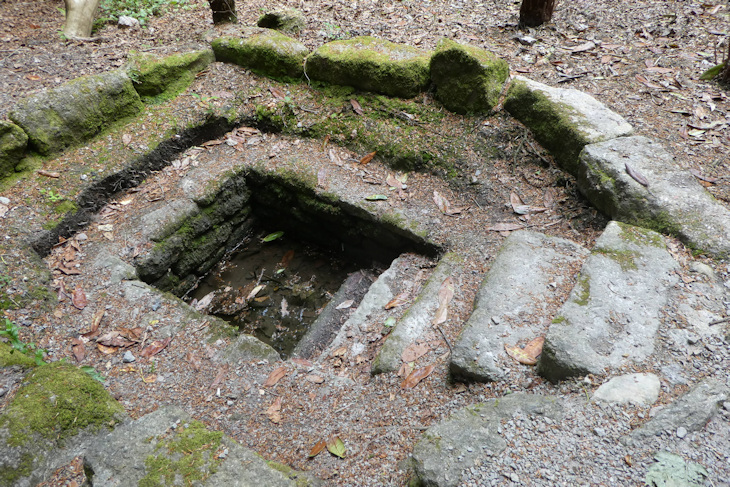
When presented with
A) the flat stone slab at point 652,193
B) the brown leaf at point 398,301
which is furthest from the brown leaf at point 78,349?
the flat stone slab at point 652,193

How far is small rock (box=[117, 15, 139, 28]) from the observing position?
16.8 feet

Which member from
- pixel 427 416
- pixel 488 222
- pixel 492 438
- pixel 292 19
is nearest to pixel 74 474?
pixel 427 416

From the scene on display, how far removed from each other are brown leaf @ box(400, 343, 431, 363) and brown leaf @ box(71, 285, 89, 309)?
2.26 m

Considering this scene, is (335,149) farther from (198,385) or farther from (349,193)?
(198,385)

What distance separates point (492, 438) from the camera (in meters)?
1.85

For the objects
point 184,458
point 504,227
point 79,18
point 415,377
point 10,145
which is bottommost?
point 415,377

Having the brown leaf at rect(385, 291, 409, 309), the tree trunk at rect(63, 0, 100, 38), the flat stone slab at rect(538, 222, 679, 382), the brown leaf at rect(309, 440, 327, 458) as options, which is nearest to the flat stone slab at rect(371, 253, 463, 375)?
the brown leaf at rect(385, 291, 409, 309)

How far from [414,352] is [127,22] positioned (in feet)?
17.1

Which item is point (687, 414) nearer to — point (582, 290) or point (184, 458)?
point (582, 290)

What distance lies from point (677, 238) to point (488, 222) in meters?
1.21

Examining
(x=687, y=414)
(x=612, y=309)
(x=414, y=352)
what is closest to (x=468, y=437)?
(x=414, y=352)

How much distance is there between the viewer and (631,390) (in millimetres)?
1919

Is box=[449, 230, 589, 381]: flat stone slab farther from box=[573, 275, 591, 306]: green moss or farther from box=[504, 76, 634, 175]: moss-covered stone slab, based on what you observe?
box=[504, 76, 634, 175]: moss-covered stone slab

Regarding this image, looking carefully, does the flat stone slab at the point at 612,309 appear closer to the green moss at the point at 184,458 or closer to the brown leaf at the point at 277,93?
the green moss at the point at 184,458
